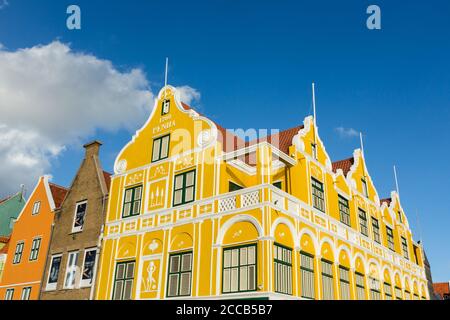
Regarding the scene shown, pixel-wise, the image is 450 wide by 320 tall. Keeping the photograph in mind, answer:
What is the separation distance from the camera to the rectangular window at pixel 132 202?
1025 inches

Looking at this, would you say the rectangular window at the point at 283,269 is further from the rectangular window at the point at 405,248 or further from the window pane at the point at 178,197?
the rectangular window at the point at 405,248

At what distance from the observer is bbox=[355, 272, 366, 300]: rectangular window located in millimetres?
26016

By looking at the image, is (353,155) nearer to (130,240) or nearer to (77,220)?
(130,240)

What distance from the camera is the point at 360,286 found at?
2642 centimetres

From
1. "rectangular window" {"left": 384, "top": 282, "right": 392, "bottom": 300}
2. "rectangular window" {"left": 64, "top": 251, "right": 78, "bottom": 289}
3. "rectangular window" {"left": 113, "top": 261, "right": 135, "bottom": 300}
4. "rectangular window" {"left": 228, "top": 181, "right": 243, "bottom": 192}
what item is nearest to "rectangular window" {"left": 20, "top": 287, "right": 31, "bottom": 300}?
"rectangular window" {"left": 64, "top": 251, "right": 78, "bottom": 289}

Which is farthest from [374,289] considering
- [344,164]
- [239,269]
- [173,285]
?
[173,285]

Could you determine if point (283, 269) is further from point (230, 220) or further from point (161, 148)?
point (161, 148)

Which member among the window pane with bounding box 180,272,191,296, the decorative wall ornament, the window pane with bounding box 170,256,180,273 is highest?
the decorative wall ornament

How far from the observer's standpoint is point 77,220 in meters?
29.8

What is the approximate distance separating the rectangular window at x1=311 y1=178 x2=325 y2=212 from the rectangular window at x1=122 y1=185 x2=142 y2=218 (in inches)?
388

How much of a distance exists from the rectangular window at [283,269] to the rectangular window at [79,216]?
14.6m

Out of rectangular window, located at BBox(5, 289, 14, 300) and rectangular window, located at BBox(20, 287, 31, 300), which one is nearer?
rectangular window, located at BBox(20, 287, 31, 300)

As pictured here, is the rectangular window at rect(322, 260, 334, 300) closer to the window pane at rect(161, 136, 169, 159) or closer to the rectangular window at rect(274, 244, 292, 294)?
the rectangular window at rect(274, 244, 292, 294)
